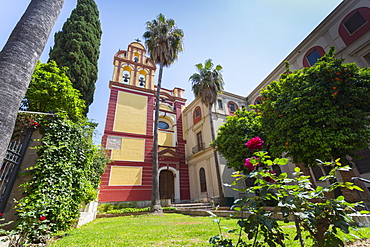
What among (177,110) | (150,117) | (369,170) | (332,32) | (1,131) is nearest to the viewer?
(1,131)

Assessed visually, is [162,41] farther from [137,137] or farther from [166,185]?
[166,185]

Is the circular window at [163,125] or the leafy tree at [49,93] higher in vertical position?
the circular window at [163,125]

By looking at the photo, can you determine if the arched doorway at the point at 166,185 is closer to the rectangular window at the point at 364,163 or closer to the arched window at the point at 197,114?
the arched window at the point at 197,114

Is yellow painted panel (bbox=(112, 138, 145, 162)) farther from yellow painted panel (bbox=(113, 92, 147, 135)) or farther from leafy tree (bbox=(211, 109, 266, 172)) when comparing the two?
leafy tree (bbox=(211, 109, 266, 172))

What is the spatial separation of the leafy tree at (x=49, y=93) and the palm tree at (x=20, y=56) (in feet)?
11.5

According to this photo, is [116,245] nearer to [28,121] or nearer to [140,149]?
[28,121]

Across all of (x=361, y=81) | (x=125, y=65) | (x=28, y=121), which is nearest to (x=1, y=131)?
(x=28, y=121)

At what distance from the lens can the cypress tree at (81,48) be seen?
11977 millimetres

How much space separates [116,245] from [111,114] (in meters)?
16.6

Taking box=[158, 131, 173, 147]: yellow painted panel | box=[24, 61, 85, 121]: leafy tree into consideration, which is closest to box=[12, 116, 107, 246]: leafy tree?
box=[24, 61, 85, 121]: leafy tree

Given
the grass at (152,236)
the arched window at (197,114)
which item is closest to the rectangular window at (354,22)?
the grass at (152,236)

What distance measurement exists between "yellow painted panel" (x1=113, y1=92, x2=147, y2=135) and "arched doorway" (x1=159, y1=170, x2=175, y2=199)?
5231 millimetres

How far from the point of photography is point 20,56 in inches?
109

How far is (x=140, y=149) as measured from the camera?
61.2 ft
